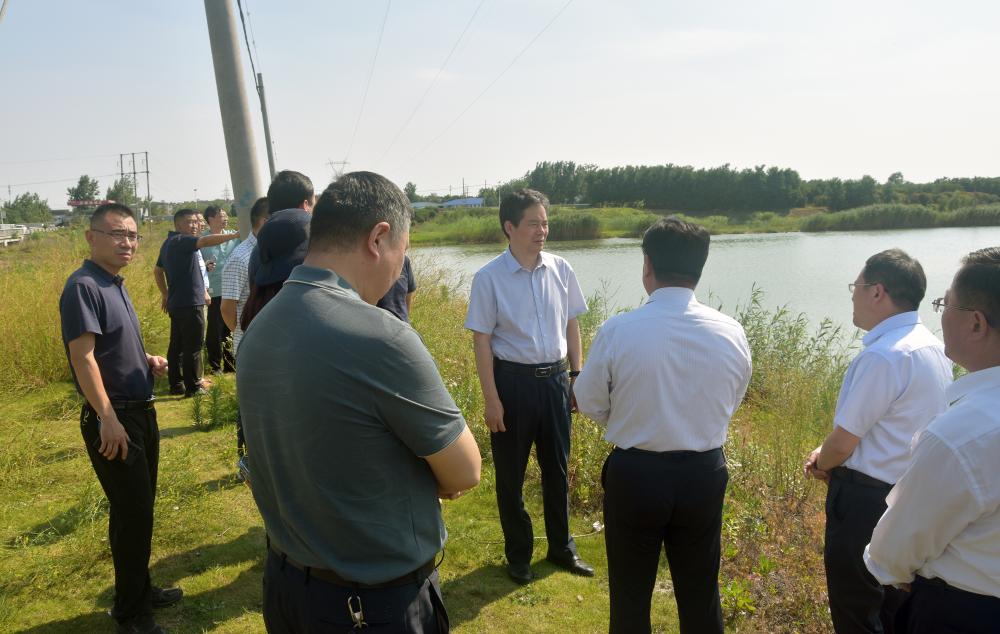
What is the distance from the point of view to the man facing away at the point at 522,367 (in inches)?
142

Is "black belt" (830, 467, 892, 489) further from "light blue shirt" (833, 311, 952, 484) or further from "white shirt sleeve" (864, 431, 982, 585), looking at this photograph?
"white shirt sleeve" (864, 431, 982, 585)

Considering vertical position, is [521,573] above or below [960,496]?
below

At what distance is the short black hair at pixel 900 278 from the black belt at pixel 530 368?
5.37 ft

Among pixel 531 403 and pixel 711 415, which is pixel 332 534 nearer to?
pixel 711 415

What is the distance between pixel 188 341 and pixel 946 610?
6.85m

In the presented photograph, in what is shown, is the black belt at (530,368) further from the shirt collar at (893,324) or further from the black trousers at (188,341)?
the black trousers at (188,341)

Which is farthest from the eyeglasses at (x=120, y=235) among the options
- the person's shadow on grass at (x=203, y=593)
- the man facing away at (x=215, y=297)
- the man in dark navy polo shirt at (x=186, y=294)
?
the man facing away at (x=215, y=297)

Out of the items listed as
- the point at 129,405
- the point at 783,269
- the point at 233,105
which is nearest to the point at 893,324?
the point at 129,405

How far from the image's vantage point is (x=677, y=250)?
2.46 metres

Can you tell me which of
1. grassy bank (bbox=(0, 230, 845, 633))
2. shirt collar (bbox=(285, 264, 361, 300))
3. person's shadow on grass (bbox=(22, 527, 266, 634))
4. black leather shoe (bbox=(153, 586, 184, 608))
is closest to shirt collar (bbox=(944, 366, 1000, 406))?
shirt collar (bbox=(285, 264, 361, 300))

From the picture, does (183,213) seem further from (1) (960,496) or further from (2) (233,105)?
(1) (960,496)

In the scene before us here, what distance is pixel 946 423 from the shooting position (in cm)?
154

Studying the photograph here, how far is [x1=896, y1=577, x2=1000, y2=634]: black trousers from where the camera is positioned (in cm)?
156

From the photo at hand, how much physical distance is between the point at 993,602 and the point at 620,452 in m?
1.23
